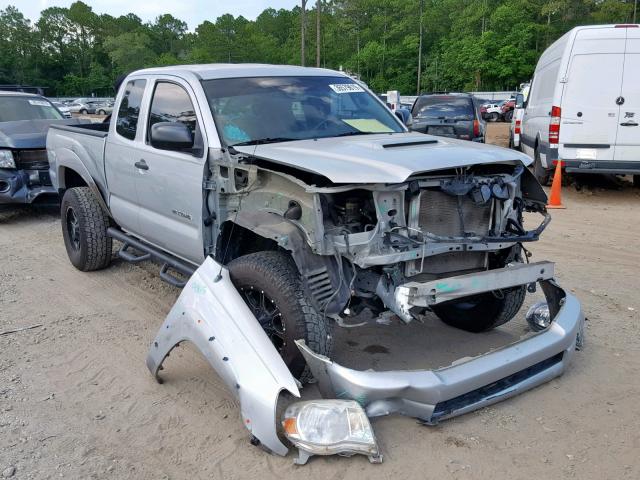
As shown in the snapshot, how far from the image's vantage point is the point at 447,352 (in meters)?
4.32

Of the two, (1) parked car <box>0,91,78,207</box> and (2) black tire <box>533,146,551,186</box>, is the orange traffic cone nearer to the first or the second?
(2) black tire <box>533,146,551,186</box>

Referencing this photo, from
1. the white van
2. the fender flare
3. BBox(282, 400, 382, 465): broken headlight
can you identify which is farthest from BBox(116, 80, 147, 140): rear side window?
the white van

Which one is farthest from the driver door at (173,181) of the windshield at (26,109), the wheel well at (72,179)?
the windshield at (26,109)

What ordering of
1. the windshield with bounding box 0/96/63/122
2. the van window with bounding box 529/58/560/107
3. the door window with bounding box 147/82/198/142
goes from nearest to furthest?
the door window with bounding box 147/82/198/142, the windshield with bounding box 0/96/63/122, the van window with bounding box 529/58/560/107

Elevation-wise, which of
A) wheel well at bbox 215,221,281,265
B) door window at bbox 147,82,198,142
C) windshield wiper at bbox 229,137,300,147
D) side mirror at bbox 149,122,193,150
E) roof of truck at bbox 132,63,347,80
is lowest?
wheel well at bbox 215,221,281,265

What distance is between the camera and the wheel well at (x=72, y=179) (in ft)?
21.6

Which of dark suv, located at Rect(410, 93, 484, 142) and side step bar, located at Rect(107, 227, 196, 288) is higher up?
dark suv, located at Rect(410, 93, 484, 142)

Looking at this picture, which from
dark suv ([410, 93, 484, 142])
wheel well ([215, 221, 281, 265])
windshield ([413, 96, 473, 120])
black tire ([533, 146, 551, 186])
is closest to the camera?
wheel well ([215, 221, 281, 265])

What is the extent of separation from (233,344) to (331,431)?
687mm

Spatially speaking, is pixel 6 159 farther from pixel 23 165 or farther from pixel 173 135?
pixel 173 135

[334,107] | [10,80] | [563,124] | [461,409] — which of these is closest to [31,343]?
[334,107]

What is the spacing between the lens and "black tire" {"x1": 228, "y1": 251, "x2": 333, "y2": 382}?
3316 mm

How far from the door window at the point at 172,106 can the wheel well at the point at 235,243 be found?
2.51ft

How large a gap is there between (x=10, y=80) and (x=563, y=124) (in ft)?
318
